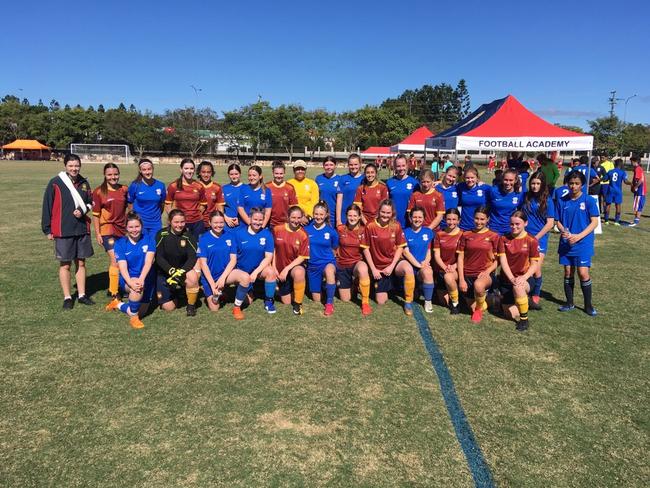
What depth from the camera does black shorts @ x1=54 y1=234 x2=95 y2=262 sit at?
5.40 meters

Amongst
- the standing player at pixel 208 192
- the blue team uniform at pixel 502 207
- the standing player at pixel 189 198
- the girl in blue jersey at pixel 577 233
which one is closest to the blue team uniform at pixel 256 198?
the standing player at pixel 208 192

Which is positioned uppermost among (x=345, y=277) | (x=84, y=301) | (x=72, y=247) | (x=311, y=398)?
(x=72, y=247)

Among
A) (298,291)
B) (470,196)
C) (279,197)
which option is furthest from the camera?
(279,197)

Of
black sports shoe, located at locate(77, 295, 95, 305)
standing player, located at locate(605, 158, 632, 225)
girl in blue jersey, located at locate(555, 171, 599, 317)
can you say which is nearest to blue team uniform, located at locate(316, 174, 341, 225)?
girl in blue jersey, located at locate(555, 171, 599, 317)

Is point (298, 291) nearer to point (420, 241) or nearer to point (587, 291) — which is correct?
point (420, 241)

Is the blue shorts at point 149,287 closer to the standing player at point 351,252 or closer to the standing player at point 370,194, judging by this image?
the standing player at point 351,252

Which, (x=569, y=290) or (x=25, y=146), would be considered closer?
(x=569, y=290)

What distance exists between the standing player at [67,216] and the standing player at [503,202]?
5352mm

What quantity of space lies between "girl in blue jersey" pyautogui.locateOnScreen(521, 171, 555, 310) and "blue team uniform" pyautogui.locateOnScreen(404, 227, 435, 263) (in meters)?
1.33

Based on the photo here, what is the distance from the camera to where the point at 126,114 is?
211 feet

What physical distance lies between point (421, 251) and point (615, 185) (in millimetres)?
10531

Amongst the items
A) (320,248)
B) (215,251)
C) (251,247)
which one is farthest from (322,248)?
(215,251)

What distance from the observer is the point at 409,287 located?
18.6 feet

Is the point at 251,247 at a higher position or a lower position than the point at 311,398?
higher
